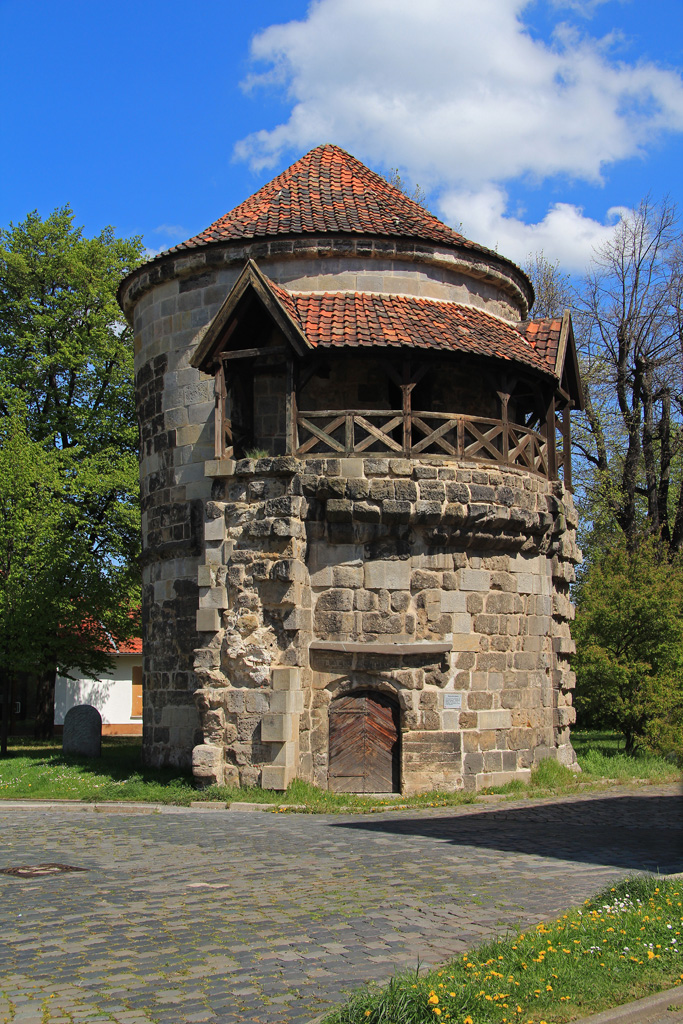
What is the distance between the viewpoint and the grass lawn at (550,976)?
17.5 ft

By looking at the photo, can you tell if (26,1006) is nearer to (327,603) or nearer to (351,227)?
(327,603)

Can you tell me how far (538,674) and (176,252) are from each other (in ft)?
31.3

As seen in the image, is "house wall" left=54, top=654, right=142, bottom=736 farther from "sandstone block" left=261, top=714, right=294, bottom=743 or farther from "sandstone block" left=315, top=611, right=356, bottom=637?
"sandstone block" left=261, top=714, right=294, bottom=743

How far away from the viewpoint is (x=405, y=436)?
15664mm

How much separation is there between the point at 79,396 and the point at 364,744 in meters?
18.9

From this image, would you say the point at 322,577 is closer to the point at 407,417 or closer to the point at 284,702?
the point at 284,702

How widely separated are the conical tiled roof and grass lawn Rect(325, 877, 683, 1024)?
12.6 m

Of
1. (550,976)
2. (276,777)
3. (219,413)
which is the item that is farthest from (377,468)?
(550,976)

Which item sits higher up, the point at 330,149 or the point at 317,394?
the point at 330,149

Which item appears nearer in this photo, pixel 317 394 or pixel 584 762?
pixel 317 394

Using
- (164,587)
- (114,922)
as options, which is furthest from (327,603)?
(114,922)

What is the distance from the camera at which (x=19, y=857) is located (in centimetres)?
1093

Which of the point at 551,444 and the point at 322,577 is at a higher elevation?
the point at 551,444

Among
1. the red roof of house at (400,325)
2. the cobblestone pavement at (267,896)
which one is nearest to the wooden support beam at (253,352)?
the red roof of house at (400,325)
